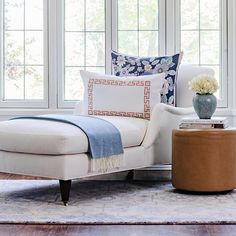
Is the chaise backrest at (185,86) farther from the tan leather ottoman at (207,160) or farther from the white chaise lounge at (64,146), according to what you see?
the tan leather ottoman at (207,160)

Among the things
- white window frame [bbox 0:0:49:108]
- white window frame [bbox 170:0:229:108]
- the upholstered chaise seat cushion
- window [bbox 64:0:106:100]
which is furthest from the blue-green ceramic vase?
white window frame [bbox 0:0:49:108]

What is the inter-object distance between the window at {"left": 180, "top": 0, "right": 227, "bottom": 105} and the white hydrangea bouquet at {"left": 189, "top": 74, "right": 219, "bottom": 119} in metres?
1.27

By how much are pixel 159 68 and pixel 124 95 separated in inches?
15.9

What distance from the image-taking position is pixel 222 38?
474cm

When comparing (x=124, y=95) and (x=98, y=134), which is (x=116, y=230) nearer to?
(x=98, y=134)

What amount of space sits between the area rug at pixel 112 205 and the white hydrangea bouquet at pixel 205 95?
1.88 ft

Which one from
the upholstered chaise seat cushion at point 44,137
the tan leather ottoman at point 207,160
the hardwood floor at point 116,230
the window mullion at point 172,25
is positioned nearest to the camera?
the hardwood floor at point 116,230

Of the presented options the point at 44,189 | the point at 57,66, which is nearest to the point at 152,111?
the point at 44,189

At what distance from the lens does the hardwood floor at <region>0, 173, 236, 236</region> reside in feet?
7.95

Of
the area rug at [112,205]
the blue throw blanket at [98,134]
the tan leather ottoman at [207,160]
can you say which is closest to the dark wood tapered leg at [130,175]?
the area rug at [112,205]

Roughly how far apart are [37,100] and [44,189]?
1.38m

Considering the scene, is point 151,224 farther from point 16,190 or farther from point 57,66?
point 57,66

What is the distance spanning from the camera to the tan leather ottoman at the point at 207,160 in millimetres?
3332

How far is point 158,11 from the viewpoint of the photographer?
4.75m
